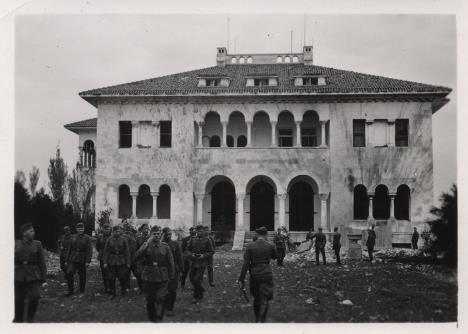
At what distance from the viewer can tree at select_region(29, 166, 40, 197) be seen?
17719 millimetres

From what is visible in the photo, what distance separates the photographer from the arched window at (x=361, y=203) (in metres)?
28.9

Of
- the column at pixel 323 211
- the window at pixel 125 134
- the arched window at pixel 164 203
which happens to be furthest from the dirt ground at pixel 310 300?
the window at pixel 125 134

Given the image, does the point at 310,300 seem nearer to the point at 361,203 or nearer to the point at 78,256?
the point at 78,256

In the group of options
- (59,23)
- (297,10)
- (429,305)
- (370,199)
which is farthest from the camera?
(370,199)

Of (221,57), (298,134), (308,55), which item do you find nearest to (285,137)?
(298,134)

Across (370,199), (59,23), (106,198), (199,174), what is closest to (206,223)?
(199,174)

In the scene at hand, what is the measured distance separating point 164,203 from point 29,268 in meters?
19.2

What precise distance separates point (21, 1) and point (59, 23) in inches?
100

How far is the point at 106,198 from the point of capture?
29391 millimetres

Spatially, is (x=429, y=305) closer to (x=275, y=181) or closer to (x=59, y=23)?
(x=59, y=23)

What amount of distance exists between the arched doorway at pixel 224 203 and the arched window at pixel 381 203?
7725 mm

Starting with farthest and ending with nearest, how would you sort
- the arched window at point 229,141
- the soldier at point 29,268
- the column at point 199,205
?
1. the arched window at point 229,141
2. the column at point 199,205
3. the soldier at point 29,268

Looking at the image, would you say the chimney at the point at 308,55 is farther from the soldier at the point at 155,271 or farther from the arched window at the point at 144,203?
the soldier at the point at 155,271

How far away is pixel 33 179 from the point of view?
18297 millimetres
